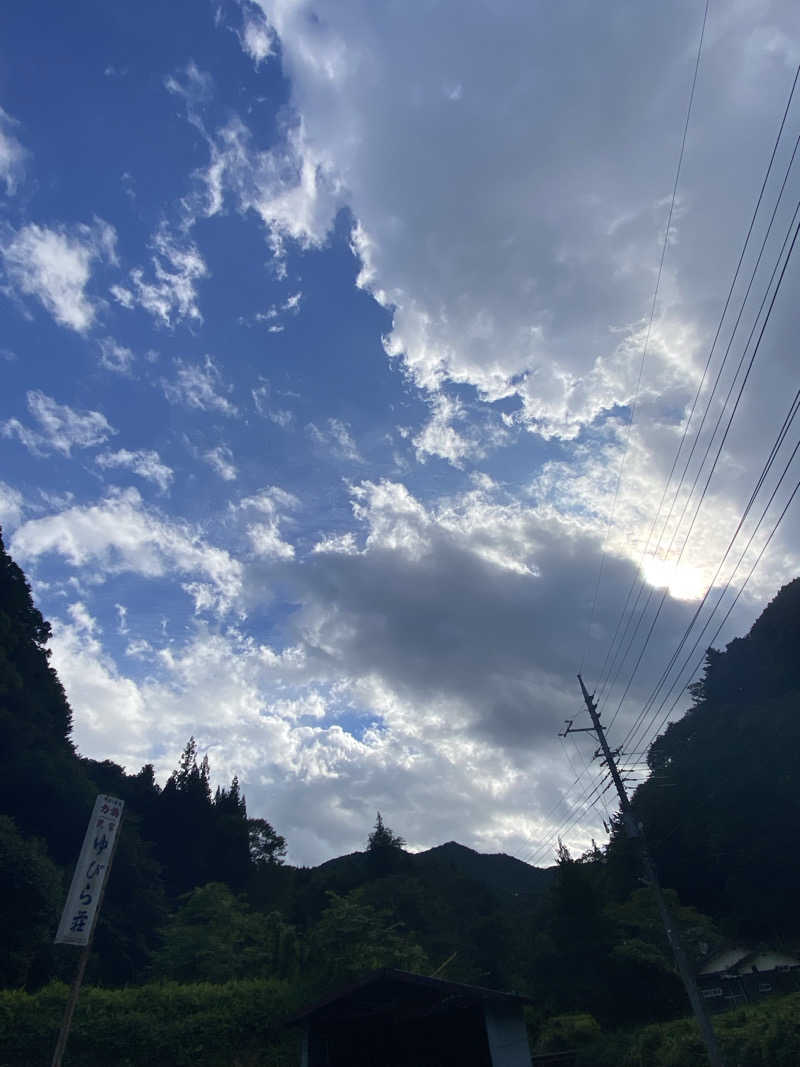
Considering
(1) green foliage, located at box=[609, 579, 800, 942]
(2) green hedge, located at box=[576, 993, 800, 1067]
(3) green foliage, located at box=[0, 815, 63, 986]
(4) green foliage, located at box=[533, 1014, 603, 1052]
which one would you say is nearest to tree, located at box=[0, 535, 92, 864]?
(3) green foliage, located at box=[0, 815, 63, 986]

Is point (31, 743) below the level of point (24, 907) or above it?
above

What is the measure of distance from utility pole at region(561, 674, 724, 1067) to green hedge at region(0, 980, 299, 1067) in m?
11.7

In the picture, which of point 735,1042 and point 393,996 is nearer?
point 393,996

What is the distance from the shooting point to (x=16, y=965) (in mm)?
24500

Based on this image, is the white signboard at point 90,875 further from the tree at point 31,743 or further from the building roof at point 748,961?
the building roof at point 748,961

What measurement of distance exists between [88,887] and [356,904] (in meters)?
17.1

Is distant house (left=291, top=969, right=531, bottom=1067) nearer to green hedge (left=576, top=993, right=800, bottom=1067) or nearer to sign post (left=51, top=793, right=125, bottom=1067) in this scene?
sign post (left=51, top=793, right=125, bottom=1067)

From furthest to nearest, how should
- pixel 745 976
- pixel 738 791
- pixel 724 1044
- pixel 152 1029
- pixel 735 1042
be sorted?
pixel 738 791, pixel 745 976, pixel 152 1029, pixel 724 1044, pixel 735 1042

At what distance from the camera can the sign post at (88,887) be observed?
1383 cm

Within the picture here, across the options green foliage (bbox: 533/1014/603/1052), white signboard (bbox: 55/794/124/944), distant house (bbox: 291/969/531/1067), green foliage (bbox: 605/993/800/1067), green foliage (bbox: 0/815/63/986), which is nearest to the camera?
white signboard (bbox: 55/794/124/944)

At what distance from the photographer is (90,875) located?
48.7ft

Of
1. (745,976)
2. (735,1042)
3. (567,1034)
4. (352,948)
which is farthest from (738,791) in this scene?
(352,948)

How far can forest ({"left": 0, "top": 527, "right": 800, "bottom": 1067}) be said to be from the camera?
1834 cm

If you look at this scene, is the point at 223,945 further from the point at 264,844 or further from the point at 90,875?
the point at 264,844
